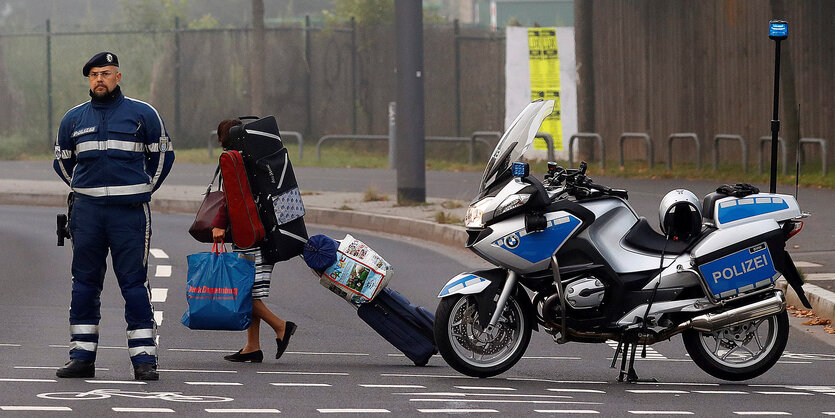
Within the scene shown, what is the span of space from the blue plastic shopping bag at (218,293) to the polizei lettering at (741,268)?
8.93ft

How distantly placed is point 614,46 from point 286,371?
758 inches

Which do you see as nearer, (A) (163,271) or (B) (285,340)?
(B) (285,340)

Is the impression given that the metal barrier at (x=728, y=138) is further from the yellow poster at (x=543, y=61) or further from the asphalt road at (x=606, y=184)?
the yellow poster at (x=543, y=61)

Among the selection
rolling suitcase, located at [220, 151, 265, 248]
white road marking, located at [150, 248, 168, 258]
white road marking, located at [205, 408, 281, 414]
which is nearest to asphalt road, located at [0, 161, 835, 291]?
rolling suitcase, located at [220, 151, 265, 248]

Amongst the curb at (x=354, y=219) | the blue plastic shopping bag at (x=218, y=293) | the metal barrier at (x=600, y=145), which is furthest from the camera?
the metal barrier at (x=600, y=145)

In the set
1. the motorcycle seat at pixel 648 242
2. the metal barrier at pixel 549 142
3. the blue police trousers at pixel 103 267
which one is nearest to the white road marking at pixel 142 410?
the blue police trousers at pixel 103 267

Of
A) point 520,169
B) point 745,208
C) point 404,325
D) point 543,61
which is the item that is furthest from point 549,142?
point 520,169

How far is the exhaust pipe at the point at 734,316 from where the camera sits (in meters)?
7.96

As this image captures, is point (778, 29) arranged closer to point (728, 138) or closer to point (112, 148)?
point (112, 148)

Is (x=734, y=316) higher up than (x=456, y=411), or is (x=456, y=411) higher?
(x=734, y=316)

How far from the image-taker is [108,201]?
25.4ft

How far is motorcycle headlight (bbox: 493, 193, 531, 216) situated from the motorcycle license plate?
106 centimetres

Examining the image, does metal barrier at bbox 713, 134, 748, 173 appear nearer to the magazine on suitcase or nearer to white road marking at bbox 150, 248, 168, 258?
white road marking at bbox 150, 248, 168, 258

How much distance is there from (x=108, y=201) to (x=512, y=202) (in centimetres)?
222
